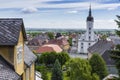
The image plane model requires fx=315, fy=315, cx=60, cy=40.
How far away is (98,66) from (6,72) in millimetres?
43399

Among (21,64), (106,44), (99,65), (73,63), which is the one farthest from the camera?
(106,44)

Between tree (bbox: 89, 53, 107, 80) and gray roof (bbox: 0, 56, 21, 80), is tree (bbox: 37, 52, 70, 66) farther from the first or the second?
gray roof (bbox: 0, 56, 21, 80)

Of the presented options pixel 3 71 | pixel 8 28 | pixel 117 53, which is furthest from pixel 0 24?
pixel 117 53

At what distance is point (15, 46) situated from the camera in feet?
42.9

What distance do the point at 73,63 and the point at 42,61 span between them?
35.1m

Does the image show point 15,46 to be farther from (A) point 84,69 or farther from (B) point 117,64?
(A) point 84,69

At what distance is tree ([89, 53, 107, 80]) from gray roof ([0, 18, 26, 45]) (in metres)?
40.8

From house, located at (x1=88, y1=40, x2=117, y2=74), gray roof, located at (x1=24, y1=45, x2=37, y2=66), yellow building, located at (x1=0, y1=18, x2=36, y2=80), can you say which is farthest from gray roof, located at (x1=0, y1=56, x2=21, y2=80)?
house, located at (x1=88, y1=40, x2=117, y2=74)

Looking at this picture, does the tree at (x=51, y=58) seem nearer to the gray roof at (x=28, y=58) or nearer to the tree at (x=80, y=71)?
the tree at (x=80, y=71)

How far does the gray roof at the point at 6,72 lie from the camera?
11000 millimetres

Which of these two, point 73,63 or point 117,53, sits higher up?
point 117,53

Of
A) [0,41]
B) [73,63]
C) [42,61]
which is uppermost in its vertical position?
[0,41]

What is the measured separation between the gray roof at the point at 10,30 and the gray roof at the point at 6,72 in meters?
0.76

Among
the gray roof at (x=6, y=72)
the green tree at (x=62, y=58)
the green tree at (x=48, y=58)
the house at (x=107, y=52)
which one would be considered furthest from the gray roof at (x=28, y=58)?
the green tree at (x=48, y=58)
